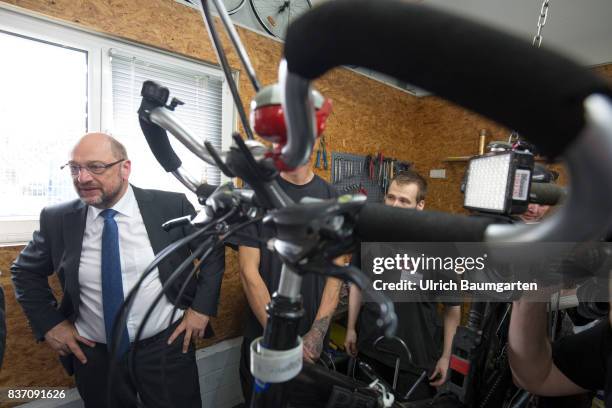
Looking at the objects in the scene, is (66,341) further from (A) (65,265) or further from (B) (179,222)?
(B) (179,222)

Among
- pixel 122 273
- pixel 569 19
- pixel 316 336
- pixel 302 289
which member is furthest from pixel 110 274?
pixel 569 19

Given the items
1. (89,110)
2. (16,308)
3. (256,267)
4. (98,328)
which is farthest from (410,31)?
(16,308)

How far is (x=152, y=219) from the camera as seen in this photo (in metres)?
1.35

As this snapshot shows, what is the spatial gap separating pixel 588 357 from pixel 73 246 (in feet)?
5.96

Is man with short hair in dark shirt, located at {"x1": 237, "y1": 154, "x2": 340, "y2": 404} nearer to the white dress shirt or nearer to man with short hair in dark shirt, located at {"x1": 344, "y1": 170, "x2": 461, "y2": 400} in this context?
man with short hair in dark shirt, located at {"x1": 344, "y1": 170, "x2": 461, "y2": 400}

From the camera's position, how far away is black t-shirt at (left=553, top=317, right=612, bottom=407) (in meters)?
0.79

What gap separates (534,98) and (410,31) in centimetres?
7

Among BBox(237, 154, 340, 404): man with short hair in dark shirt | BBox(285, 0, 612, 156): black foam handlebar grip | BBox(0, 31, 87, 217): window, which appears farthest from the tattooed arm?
BBox(0, 31, 87, 217): window

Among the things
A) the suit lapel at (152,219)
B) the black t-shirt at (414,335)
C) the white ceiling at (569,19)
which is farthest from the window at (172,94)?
the white ceiling at (569,19)

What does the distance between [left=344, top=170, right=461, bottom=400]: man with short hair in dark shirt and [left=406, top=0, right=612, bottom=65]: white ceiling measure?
5.37ft

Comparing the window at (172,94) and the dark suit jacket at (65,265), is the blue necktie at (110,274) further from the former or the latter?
the window at (172,94)

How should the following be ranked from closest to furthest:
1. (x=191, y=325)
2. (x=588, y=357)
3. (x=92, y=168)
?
1. (x=588, y=357)
2. (x=92, y=168)
3. (x=191, y=325)

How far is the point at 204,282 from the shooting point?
4.46ft

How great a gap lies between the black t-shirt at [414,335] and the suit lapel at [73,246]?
1233mm
